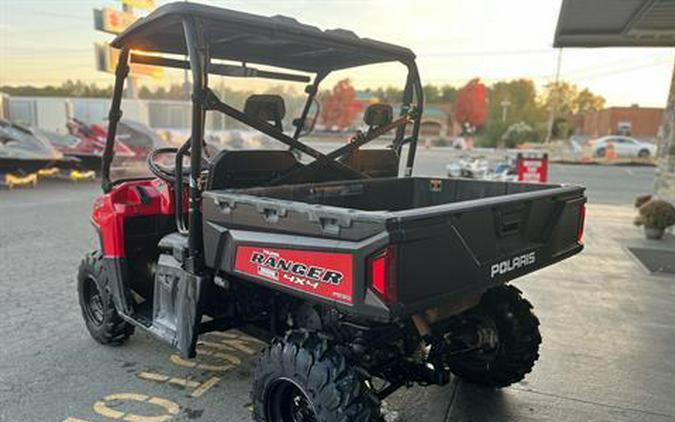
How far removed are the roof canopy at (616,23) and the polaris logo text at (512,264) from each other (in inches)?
276

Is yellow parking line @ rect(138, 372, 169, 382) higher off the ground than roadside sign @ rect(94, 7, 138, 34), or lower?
lower

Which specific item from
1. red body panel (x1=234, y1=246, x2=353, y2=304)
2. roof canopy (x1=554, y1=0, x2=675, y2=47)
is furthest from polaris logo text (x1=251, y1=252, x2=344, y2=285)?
roof canopy (x1=554, y1=0, x2=675, y2=47)

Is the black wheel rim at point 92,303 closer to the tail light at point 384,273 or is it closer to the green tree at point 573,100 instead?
the tail light at point 384,273

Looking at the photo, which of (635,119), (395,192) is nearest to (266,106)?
(395,192)

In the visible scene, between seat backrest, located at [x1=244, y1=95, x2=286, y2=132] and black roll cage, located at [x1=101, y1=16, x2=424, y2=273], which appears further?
seat backrest, located at [x1=244, y1=95, x2=286, y2=132]

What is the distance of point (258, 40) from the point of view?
10.8ft

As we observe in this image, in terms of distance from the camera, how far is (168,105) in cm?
1600

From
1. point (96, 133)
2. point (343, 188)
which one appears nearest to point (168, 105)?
point (96, 133)

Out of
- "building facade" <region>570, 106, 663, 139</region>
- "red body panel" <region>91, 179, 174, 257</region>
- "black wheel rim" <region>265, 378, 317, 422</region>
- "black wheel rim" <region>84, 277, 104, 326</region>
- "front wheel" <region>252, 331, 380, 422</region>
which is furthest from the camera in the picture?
"building facade" <region>570, 106, 663, 139</region>

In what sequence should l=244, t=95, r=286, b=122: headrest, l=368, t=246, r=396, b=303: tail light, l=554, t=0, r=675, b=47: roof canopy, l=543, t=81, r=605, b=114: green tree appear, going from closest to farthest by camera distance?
l=368, t=246, r=396, b=303: tail light → l=244, t=95, r=286, b=122: headrest → l=554, t=0, r=675, b=47: roof canopy → l=543, t=81, r=605, b=114: green tree

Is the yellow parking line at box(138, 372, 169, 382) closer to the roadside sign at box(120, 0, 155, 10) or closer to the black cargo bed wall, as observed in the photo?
the black cargo bed wall

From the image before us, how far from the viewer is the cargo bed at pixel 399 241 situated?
77.0 inches

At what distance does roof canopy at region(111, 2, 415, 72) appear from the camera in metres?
2.65

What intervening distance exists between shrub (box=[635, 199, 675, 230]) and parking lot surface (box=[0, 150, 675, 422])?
8.59ft
